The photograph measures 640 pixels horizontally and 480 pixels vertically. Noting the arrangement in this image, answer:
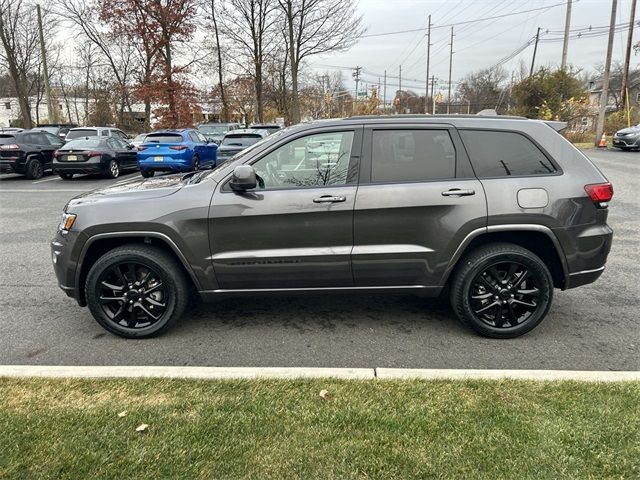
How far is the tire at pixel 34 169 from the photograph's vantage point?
15.4 meters

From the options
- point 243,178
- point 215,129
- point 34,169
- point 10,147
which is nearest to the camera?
point 243,178

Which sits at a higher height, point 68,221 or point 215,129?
point 215,129

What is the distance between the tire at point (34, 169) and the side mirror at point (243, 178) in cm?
1491

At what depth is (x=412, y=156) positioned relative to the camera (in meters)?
3.80

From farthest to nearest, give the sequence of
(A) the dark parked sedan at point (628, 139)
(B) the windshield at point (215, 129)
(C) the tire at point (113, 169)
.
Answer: (B) the windshield at point (215, 129) → (A) the dark parked sedan at point (628, 139) → (C) the tire at point (113, 169)

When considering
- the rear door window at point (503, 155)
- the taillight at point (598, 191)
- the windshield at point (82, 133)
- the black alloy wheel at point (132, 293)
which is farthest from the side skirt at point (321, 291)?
the windshield at point (82, 133)

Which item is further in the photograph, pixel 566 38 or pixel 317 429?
pixel 566 38

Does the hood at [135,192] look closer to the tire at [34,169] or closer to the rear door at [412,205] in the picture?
the rear door at [412,205]

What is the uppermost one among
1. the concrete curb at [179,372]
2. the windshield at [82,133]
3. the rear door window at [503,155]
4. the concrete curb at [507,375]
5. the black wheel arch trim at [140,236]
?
the windshield at [82,133]

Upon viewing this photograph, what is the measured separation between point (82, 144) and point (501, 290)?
606 inches

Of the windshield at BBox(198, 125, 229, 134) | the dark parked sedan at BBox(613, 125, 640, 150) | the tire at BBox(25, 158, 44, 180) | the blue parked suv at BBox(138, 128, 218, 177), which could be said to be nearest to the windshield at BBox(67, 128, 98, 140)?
the tire at BBox(25, 158, 44, 180)

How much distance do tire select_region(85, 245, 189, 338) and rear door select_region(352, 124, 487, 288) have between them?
1523 millimetres

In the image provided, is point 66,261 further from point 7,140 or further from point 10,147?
point 7,140

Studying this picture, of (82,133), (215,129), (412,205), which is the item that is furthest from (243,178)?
(215,129)
